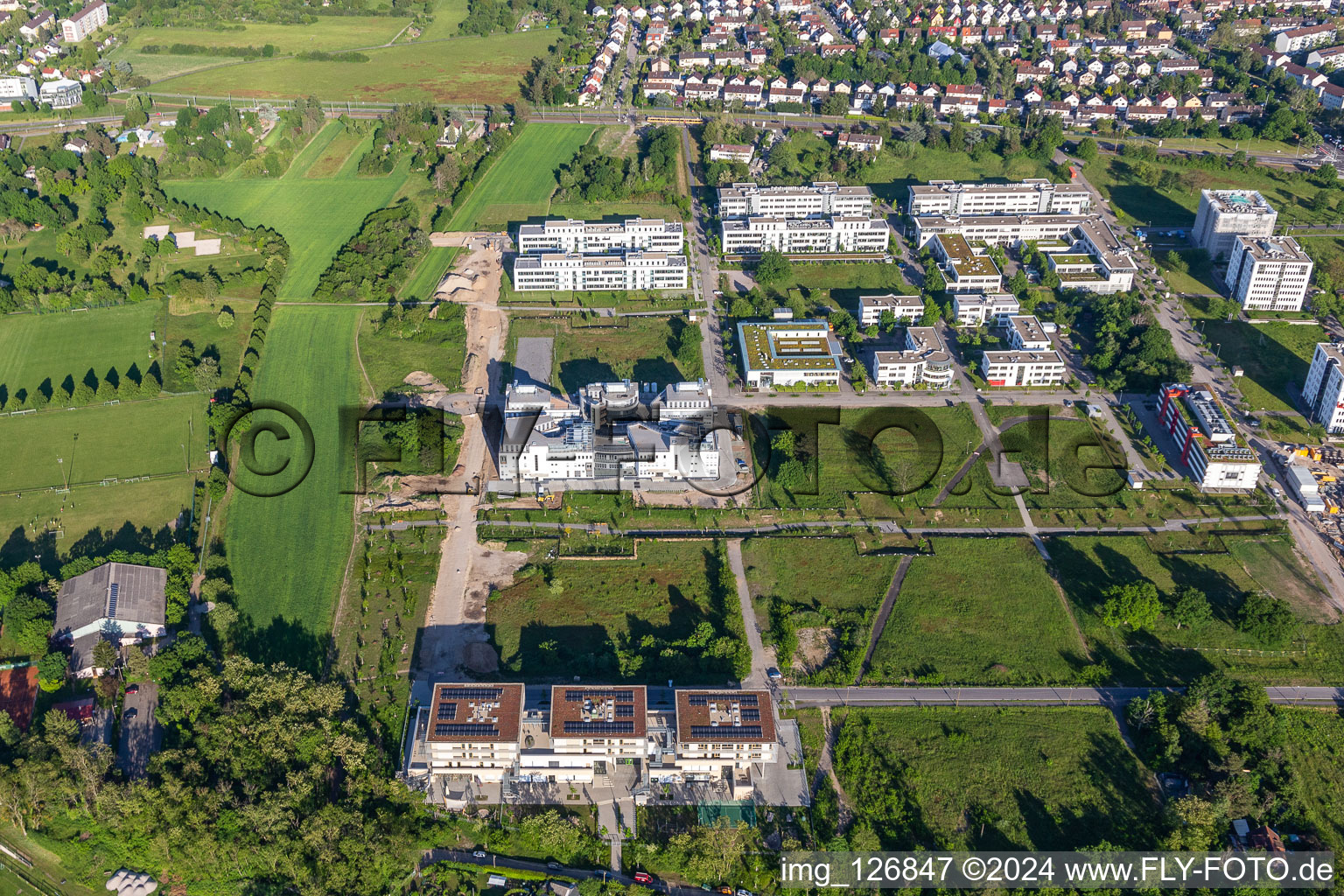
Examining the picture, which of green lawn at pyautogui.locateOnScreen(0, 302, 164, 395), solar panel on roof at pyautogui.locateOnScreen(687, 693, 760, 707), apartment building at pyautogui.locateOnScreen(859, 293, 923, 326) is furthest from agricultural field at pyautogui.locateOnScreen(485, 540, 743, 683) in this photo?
green lawn at pyautogui.locateOnScreen(0, 302, 164, 395)

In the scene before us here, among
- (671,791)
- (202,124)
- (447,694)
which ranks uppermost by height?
(202,124)


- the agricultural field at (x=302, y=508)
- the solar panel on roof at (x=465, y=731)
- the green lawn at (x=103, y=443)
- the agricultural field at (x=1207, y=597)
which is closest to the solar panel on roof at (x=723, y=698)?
the solar panel on roof at (x=465, y=731)

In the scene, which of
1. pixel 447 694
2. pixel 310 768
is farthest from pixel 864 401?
pixel 310 768

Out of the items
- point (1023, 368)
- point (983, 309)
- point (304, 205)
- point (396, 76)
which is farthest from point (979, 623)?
point (396, 76)

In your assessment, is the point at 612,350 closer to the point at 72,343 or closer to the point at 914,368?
the point at 914,368

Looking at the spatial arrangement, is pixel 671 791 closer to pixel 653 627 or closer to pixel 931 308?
pixel 653 627

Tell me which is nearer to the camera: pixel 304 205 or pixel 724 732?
pixel 724 732
